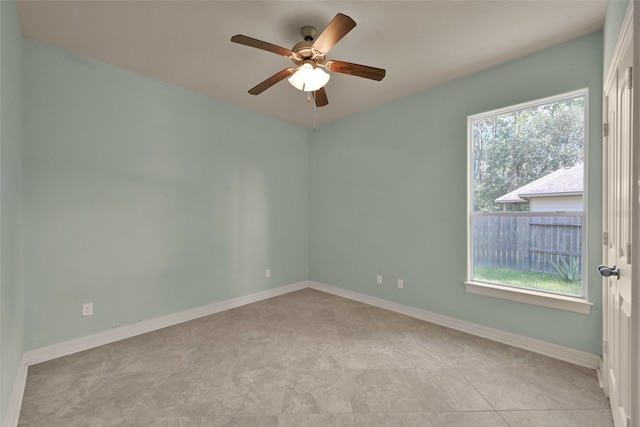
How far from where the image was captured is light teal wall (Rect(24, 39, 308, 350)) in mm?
2467

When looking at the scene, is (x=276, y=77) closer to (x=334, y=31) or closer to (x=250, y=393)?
(x=334, y=31)

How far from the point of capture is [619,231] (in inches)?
60.5

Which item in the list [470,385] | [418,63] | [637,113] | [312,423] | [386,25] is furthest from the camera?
[418,63]

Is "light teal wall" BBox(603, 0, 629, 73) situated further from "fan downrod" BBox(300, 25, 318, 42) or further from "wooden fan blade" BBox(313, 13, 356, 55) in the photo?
"fan downrod" BBox(300, 25, 318, 42)

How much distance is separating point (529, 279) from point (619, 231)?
4.34 ft

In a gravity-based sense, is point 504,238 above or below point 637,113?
below

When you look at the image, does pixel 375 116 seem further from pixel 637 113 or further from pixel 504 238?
pixel 637 113

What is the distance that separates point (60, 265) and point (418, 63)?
390 centimetres

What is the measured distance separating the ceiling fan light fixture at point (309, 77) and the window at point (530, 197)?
1829 millimetres

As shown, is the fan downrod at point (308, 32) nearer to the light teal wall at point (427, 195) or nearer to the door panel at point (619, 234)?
the light teal wall at point (427, 195)

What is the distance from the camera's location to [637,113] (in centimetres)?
109

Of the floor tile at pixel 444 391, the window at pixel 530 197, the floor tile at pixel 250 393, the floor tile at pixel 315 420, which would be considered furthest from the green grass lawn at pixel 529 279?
the floor tile at pixel 250 393

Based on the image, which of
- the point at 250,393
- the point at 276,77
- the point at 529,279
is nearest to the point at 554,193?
the point at 529,279

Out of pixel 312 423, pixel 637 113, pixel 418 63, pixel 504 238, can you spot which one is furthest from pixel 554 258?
pixel 312 423
